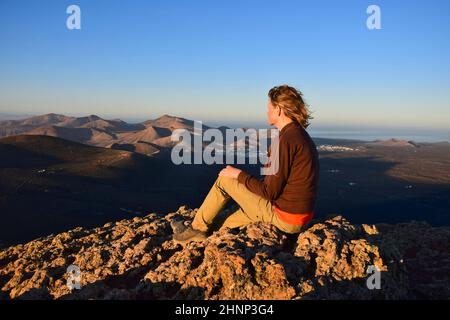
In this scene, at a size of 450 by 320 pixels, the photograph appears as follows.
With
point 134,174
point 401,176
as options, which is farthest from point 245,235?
point 401,176

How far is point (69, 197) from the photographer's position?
35375mm

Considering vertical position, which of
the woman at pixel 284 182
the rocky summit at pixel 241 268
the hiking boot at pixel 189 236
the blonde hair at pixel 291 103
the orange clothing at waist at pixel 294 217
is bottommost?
the rocky summit at pixel 241 268

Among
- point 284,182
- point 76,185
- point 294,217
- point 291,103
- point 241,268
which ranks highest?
point 291,103

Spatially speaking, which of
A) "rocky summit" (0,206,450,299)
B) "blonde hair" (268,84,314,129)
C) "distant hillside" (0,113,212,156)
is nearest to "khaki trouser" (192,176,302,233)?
"rocky summit" (0,206,450,299)

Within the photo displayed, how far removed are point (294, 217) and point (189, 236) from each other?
1.60 metres

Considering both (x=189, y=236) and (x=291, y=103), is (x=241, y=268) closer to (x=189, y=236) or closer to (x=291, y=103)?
(x=189, y=236)

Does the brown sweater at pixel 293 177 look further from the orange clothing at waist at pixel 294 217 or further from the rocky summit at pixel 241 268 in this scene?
the rocky summit at pixel 241 268

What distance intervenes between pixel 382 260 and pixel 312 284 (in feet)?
4.83

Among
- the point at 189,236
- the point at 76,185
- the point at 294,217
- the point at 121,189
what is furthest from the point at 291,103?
the point at 121,189

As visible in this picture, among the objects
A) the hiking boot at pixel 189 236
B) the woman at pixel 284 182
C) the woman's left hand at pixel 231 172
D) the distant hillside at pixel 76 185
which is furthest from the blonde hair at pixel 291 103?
the distant hillside at pixel 76 185

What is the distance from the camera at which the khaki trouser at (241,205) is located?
5324 millimetres

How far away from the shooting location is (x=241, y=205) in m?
5.52

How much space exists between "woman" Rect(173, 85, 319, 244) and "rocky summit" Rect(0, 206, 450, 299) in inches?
12.0
